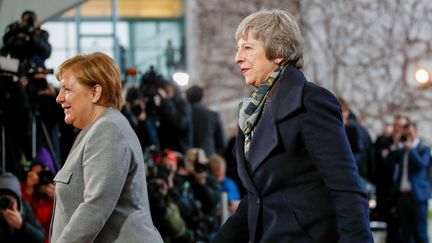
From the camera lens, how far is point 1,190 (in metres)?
7.59

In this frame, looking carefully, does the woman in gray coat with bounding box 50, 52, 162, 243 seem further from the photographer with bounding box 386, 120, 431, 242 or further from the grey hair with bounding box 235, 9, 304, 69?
the photographer with bounding box 386, 120, 431, 242

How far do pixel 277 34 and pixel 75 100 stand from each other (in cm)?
87

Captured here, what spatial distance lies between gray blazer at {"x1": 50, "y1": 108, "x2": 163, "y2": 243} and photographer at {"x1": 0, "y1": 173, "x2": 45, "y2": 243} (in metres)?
3.17

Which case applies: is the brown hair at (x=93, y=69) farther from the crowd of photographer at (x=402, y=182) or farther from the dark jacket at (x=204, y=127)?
the dark jacket at (x=204, y=127)

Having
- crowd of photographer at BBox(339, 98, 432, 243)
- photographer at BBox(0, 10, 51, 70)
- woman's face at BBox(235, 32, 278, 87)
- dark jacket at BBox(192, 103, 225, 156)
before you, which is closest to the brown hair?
woman's face at BBox(235, 32, 278, 87)

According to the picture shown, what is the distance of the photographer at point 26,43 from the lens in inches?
338

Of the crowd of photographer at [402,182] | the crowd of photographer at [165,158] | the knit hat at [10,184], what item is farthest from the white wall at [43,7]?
the crowd of photographer at [402,182]

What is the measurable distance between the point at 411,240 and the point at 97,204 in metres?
10.2

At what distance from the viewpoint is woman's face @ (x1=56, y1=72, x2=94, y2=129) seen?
448 cm

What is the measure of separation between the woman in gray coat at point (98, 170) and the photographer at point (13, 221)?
312cm

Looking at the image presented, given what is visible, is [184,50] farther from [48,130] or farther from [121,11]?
[48,130]

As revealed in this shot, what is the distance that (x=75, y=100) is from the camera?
178 inches

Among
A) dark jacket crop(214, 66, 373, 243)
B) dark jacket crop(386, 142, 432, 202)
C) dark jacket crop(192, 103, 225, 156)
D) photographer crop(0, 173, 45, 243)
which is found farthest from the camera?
dark jacket crop(386, 142, 432, 202)

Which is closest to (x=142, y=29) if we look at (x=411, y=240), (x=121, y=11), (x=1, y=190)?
(x=121, y=11)
